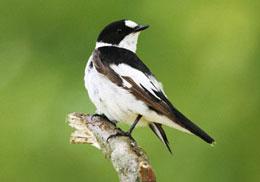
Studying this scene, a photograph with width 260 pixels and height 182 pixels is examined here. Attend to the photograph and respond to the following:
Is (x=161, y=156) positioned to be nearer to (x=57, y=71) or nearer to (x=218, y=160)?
(x=218, y=160)

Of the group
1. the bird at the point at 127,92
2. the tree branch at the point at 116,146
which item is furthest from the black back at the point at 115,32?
the tree branch at the point at 116,146

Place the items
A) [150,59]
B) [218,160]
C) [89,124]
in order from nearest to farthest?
[89,124] → [218,160] → [150,59]

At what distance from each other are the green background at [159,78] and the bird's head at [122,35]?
943mm

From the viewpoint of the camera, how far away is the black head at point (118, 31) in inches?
181

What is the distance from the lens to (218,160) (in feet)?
18.1

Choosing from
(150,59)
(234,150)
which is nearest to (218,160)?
(234,150)

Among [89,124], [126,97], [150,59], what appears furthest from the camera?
[150,59]

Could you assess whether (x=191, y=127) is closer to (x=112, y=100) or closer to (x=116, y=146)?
(x=116, y=146)

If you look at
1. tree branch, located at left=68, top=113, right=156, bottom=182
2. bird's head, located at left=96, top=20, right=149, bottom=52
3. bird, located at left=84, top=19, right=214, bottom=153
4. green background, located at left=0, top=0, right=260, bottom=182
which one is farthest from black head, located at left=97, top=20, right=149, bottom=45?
green background, located at left=0, top=0, right=260, bottom=182

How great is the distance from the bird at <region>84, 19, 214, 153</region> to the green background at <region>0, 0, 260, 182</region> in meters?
1.19

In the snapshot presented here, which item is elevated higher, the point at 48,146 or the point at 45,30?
the point at 45,30

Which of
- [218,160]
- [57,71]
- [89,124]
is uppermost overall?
[89,124]

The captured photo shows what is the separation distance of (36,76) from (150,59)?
71 centimetres

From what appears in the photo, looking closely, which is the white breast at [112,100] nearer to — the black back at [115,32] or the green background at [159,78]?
the black back at [115,32]
